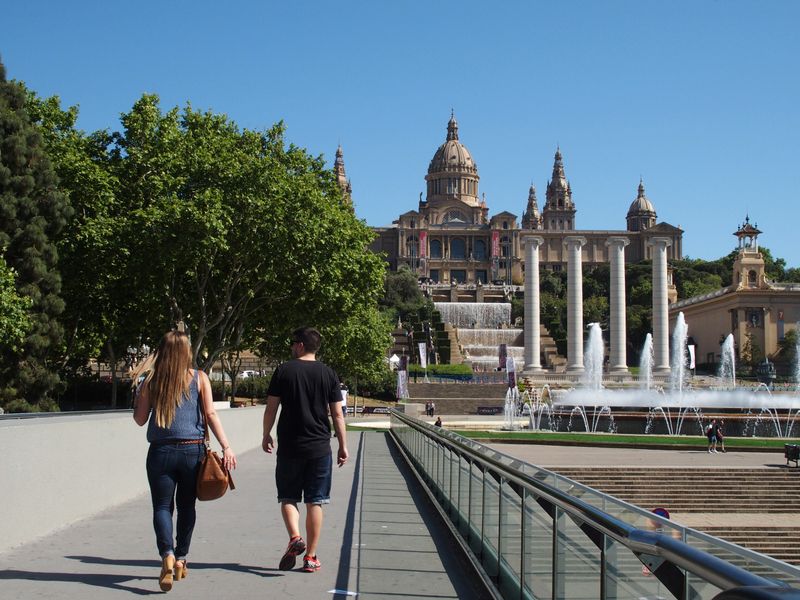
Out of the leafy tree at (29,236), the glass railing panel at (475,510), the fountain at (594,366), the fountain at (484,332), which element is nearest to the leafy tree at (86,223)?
the leafy tree at (29,236)

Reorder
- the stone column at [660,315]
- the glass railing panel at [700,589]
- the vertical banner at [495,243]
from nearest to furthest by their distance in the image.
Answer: the glass railing panel at [700,589]
the stone column at [660,315]
the vertical banner at [495,243]

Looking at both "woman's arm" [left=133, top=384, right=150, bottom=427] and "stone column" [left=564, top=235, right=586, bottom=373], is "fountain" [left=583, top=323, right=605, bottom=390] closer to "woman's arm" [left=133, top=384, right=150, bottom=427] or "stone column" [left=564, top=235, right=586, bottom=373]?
"stone column" [left=564, top=235, right=586, bottom=373]

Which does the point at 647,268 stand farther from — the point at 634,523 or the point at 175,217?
the point at 634,523

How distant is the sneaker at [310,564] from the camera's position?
26.3ft

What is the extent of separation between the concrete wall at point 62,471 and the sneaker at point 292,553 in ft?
8.08

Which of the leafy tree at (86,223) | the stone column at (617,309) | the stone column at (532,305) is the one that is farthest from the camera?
the stone column at (617,309)

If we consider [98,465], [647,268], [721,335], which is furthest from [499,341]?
[98,465]

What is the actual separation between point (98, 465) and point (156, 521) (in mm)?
4495

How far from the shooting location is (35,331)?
3544 centimetres

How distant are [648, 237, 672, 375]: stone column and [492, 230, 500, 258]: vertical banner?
350ft

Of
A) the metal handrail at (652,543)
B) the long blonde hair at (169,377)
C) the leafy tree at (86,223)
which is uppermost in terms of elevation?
the leafy tree at (86,223)

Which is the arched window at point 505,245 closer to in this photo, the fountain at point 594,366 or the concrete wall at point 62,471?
the fountain at point 594,366

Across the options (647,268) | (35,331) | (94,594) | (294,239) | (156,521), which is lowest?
(94,594)

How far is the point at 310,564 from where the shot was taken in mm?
8008
